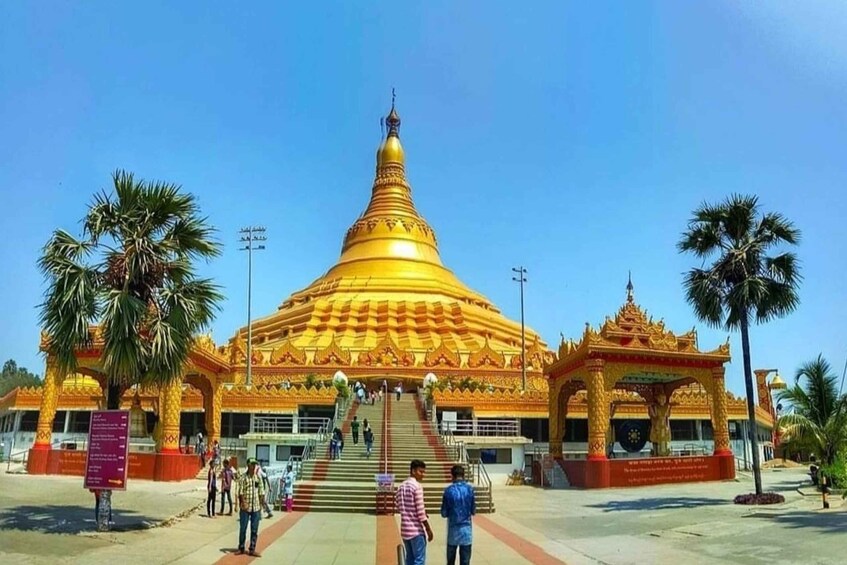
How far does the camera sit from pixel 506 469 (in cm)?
3097

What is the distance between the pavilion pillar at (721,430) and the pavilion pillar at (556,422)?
240 inches

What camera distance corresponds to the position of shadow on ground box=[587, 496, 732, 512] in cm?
2023

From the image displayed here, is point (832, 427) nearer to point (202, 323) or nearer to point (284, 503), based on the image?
point (284, 503)

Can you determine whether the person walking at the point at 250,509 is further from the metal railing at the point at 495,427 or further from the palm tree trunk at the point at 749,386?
the metal railing at the point at 495,427

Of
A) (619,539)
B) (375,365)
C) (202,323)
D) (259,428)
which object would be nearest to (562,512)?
(619,539)

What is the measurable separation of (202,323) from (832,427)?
1807 centimetres

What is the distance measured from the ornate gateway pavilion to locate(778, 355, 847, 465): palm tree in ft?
20.0

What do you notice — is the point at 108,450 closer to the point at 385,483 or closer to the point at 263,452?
the point at 385,483

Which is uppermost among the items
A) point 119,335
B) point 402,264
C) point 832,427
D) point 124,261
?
point 402,264

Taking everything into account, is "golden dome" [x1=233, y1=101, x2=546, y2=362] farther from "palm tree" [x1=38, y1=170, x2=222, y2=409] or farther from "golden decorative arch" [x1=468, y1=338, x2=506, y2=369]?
"palm tree" [x1=38, y1=170, x2=222, y2=409]

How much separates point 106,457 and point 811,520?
47.1 feet

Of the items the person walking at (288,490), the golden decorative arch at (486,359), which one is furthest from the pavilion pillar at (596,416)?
the golden decorative arch at (486,359)

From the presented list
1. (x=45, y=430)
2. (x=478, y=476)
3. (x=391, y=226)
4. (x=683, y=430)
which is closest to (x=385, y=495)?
(x=478, y=476)

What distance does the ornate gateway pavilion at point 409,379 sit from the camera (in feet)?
93.7
